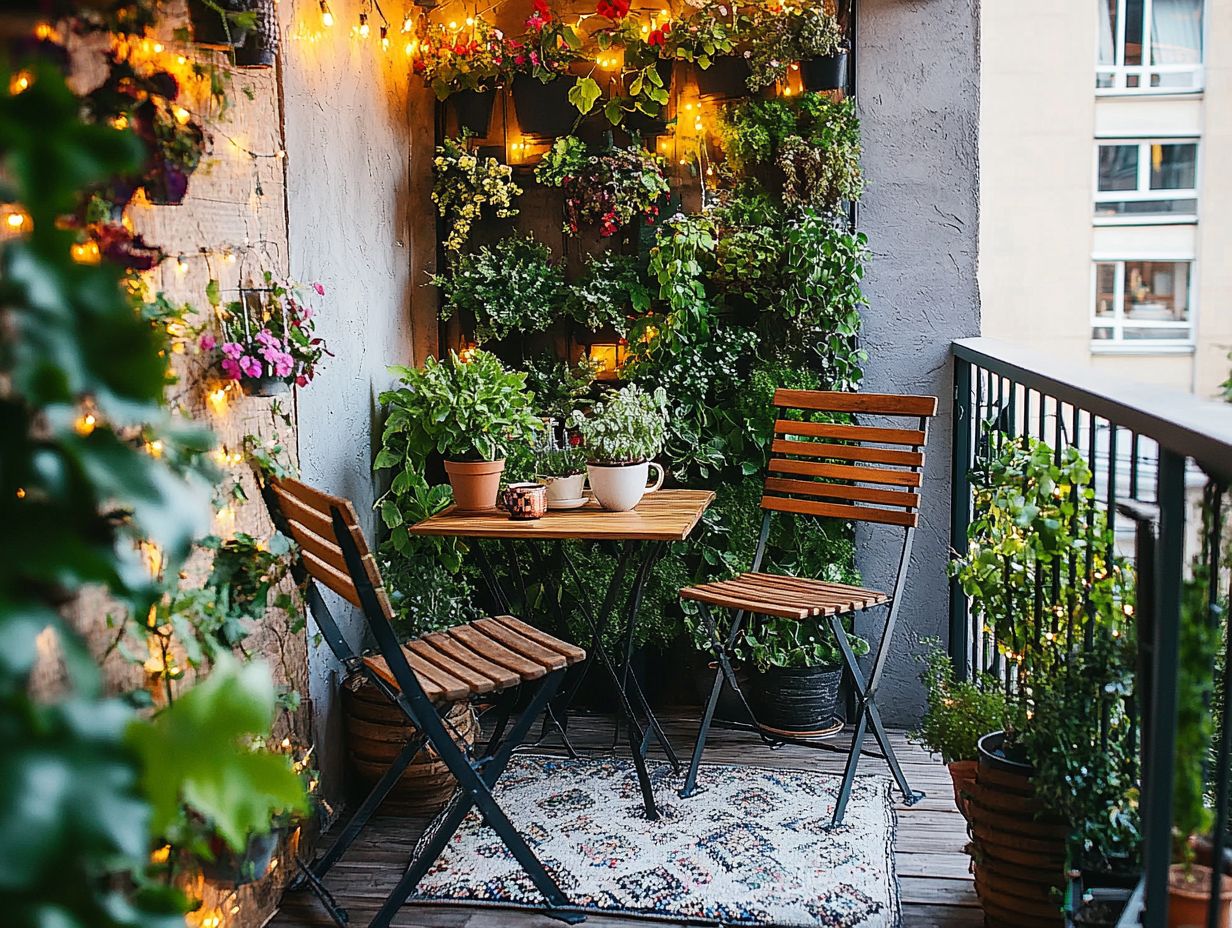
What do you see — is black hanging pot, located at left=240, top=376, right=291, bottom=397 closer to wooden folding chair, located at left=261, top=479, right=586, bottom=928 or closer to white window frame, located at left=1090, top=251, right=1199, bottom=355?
wooden folding chair, located at left=261, top=479, right=586, bottom=928

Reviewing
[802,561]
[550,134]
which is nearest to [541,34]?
[550,134]

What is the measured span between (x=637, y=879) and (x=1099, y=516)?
136cm

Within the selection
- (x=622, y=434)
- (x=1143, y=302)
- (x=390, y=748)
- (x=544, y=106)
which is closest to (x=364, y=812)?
(x=390, y=748)

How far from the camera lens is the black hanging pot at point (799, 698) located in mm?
3602

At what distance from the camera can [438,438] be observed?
3.33 m

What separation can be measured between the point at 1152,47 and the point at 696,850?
15.7 metres

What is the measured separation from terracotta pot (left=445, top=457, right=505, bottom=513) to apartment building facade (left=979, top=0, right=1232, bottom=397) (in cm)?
1355

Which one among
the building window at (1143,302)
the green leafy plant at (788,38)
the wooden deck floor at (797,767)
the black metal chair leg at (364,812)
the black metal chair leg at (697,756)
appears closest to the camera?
the wooden deck floor at (797,767)

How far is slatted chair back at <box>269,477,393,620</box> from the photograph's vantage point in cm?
213

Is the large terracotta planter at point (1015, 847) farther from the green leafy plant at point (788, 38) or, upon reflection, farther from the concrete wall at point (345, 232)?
the green leafy plant at point (788, 38)

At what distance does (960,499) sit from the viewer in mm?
3646

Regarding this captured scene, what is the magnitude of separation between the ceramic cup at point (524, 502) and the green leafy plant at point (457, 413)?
0.21 m

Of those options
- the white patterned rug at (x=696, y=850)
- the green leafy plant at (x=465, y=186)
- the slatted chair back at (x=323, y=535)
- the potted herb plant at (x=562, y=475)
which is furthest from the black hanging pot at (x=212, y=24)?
the white patterned rug at (x=696, y=850)

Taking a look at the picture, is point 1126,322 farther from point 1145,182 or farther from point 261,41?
point 261,41
